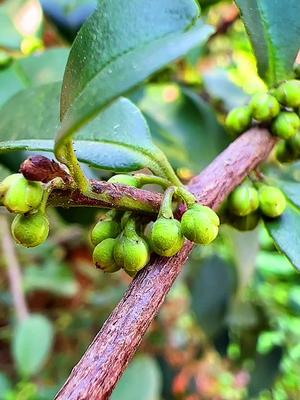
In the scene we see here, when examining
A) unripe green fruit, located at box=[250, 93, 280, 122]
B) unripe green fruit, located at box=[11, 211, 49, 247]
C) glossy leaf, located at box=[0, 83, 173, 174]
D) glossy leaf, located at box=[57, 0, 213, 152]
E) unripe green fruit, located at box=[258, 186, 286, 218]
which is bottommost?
unripe green fruit, located at box=[258, 186, 286, 218]

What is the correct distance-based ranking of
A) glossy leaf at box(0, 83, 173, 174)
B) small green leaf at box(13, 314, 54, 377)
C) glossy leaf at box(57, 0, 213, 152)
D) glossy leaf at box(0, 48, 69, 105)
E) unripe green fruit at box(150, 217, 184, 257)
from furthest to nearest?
small green leaf at box(13, 314, 54, 377) → glossy leaf at box(0, 48, 69, 105) → glossy leaf at box(0, 83, 173, 174) → unripe green fruit at box(150, 217, 184, 257) → glossy leaf at box(57, 0, 213, 152)

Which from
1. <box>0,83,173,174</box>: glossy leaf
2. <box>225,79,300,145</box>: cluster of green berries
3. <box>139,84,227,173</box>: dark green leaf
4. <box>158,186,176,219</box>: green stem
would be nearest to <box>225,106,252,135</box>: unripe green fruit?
<box>225,79,300,145</box>: cluster of green berries

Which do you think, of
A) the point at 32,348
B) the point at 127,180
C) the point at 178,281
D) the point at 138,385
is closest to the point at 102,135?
the point at 127,180

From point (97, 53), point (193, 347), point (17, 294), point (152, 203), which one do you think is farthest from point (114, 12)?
point (193, 347)

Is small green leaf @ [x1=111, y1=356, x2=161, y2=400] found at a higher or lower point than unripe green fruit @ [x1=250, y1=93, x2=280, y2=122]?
lower

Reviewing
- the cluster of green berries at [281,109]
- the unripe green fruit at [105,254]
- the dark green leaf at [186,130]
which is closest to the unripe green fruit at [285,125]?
the cluster of green berries at [281,109]

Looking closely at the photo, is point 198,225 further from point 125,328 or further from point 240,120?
point 240,120

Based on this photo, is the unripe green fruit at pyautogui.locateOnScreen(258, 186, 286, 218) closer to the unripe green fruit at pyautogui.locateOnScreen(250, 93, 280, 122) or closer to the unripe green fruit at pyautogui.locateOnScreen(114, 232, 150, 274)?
the unripe green fruit at pyautogui.locateOnScreen(250, 93, 280, 122)
